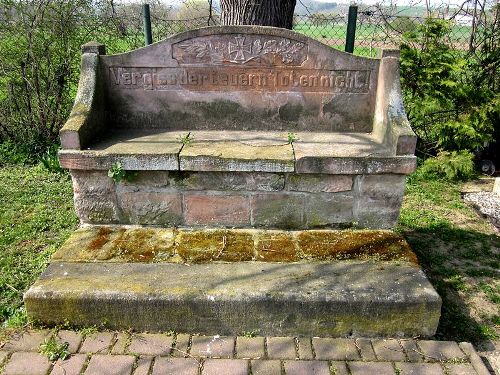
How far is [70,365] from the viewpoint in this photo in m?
2.50

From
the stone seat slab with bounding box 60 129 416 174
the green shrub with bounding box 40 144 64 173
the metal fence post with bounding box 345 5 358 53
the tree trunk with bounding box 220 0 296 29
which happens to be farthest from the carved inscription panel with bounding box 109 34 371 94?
the green shrub with bounding box 40 144 64 173

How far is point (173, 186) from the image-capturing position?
3.39 m

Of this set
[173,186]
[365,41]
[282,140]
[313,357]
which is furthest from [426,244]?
[365,41]

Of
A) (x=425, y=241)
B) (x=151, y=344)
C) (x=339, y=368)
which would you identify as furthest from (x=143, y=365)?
(x=425, y=241)

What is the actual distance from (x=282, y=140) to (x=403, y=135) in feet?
3.11

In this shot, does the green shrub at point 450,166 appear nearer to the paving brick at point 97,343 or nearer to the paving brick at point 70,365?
the paving brick at point 97,343

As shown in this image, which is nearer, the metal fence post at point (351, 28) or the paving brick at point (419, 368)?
the paving brick at point (419, 368)

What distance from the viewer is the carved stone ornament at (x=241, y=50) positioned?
3590 mm

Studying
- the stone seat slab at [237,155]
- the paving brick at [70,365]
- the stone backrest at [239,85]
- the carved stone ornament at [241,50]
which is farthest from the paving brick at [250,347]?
the carved stone ornament at [241,50]

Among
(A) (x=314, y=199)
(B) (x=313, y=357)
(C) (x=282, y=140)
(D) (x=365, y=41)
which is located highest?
(D) (x=365, y=41)

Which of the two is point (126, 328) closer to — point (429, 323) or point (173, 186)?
point (173, 186)

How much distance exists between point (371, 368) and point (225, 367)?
826 millimetres

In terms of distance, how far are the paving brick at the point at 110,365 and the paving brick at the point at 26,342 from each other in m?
0.38

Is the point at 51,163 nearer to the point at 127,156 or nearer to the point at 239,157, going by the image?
the point at 127,156
